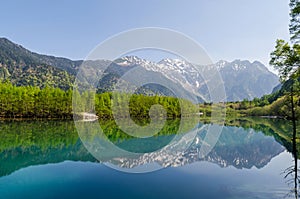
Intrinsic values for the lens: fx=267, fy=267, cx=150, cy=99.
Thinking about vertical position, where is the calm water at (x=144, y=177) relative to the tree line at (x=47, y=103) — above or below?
below

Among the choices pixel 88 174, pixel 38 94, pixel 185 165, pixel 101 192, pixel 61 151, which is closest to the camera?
pixel 101 192

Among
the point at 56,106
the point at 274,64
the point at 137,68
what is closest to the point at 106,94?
the point at 56,106

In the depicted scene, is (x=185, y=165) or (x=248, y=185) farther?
(x=185, y=165)

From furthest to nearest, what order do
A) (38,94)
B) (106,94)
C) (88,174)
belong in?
(106,94) → (38,94) → (88,174)

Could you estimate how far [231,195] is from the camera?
24.8 ft

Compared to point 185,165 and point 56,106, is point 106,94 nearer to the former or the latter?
point 56,106

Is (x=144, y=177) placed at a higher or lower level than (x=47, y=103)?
lower

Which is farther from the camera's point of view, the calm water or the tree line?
the tree line

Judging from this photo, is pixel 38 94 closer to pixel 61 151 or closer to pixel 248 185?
pixel 61 151

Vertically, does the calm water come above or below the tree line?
below

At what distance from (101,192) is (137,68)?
5.86 metres

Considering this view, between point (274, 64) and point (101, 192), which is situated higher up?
point (274, 64)

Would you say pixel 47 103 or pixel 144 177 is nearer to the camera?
pixel 144 177

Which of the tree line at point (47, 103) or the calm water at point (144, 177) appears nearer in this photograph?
the calm water at point (144, 177)
